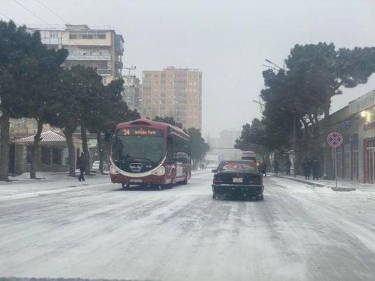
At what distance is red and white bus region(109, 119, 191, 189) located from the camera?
2383 cm

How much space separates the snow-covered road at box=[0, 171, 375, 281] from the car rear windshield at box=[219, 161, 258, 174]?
4425 mm

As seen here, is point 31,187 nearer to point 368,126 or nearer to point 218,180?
point 218,180

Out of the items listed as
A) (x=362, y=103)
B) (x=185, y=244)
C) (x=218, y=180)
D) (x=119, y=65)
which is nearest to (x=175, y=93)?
(x=119, y=65)

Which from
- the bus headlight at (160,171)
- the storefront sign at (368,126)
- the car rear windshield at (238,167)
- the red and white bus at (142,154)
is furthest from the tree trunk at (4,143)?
the storefront sign at (368,126)

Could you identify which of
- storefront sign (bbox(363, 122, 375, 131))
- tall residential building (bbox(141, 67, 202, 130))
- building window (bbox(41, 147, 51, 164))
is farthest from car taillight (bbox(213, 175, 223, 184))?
tall residential building (bbox(141, 67, 202, 130))

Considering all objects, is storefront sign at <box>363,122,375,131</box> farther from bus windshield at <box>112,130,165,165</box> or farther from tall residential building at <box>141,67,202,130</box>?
tall residential building at <box>141,67,202,130</box>

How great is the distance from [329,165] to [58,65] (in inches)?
864

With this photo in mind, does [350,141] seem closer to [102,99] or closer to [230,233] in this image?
[102,99]

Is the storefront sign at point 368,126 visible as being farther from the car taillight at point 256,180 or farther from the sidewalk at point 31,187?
the sidewalk at point 31,187

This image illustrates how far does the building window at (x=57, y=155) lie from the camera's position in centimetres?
5615

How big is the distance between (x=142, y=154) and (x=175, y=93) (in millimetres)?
150617

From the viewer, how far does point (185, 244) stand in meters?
8.70

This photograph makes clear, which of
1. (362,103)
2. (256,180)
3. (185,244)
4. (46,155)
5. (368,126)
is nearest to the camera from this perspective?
(185,244)

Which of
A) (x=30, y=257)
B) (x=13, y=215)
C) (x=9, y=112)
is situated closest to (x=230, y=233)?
(x=30, y=257)
